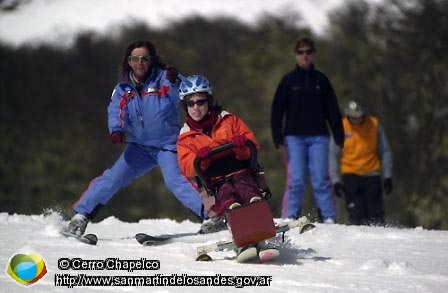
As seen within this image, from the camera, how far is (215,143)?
20.4ft

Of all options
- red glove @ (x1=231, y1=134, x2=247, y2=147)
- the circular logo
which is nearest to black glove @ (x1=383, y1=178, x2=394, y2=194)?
red glove @ (x1=231, y1=134, x2=247, y2=147)

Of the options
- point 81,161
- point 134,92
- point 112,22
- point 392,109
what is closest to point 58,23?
point 112,22

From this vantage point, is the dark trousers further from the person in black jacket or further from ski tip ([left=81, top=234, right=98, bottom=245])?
ski tip ([left=81, top=234, right=98, bottom=245])

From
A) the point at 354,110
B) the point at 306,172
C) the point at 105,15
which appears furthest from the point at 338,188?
the point at 105,15

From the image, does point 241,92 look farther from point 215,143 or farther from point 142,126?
point 215,143

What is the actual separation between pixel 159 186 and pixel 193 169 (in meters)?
32.7

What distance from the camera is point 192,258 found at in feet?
20.4

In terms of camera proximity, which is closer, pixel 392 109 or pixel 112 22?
pixel 392 109

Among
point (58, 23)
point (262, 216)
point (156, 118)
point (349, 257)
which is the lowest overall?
point (349, 257)

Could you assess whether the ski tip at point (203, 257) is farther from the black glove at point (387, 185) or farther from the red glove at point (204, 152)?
the black glove at point (387, 185)

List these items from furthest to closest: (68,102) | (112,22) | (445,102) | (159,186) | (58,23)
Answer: (112,22) < (58,23) < (68,102) < (159,186) < (445,102)

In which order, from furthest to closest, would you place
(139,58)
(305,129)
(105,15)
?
(105,15) < (305,129) < (139,58)

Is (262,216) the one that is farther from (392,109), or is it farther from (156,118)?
(392,109)

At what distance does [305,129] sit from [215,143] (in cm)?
313
